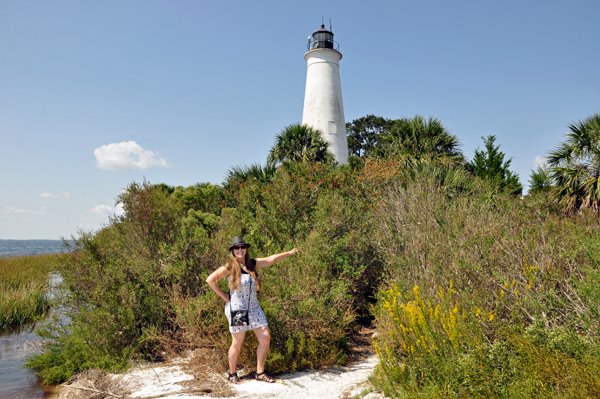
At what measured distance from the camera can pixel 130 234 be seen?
23.5ft

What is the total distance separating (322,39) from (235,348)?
2346 cm

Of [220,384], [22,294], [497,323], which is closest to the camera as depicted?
[497,323]

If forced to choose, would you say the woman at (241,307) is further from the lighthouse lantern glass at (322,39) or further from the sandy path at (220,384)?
the lighthouse lantern glass at (322,39)

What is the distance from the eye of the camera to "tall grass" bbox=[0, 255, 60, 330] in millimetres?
9500

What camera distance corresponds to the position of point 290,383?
4473mm

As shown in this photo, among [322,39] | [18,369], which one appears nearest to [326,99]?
[322,39]

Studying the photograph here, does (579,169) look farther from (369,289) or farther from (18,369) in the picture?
(18,369)

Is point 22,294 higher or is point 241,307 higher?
point 241,307

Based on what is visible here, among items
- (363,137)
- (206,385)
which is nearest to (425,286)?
(206,385)

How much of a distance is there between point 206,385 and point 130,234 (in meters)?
3.74

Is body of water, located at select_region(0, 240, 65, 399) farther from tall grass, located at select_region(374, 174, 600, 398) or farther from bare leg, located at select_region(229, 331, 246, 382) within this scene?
tall grass, located at select_region(374, 174, 600, 398)

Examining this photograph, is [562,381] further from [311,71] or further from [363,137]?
[363,137]

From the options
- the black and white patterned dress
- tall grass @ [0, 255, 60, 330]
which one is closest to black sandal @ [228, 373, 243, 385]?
the black and white patterned dress

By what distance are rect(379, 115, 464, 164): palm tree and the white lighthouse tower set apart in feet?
25.8
